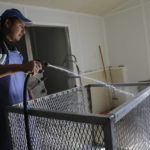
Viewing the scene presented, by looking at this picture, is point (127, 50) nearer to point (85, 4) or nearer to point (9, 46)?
point (85, 4)

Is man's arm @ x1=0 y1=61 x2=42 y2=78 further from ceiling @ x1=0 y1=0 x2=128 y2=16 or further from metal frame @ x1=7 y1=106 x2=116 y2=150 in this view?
ceiling @ x1=0 y1=0 x2=128 y2=16

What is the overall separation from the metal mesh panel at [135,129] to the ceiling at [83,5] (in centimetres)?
207

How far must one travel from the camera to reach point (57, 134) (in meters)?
0.83

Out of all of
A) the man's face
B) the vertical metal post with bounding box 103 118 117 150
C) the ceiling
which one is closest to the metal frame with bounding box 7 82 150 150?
the vertical metal post with bounding box 103 118 117 150

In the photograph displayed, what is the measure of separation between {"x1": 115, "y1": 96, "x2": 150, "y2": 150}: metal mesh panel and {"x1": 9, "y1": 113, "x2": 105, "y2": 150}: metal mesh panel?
0.11 meters

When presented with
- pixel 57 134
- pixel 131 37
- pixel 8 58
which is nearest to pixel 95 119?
pixel 57 134

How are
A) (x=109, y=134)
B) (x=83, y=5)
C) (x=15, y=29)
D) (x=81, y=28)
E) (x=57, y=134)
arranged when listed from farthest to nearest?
(x=81, y=28) < (x=83, y=5) < (x=15, y=29) < (x=57, y=134) < (x=109, y=134)

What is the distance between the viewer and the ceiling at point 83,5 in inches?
103

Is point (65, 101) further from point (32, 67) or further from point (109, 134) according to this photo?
point (109, 134)

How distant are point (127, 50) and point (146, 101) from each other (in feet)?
10.6

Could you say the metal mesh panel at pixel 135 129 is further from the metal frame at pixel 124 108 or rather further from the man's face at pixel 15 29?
the man's face at pixel 15 29

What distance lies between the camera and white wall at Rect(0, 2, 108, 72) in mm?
2733

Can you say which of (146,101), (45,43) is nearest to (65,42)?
(45,43)

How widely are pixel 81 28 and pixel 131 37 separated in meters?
1.12
